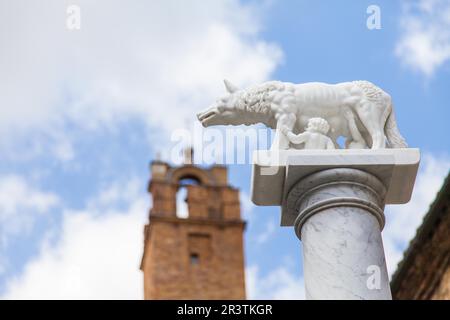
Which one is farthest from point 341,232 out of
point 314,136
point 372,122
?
point 372,122

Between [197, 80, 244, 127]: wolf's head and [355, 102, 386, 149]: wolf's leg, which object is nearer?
[355, 102, 386, 149]: wolf's leg

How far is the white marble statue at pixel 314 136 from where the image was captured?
4.36 meters

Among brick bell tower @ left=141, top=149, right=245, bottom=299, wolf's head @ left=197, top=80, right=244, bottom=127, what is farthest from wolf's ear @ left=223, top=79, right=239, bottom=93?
brick bell tower @ left=141, top=149, right=245, bottom=299

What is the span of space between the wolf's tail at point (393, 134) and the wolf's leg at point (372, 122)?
0.08 m

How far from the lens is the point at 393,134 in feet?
14.9

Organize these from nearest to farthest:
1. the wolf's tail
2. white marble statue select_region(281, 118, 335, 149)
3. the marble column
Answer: the marble column → white marble statue select_region(281, 118, 335, 149) → the wolf's tail

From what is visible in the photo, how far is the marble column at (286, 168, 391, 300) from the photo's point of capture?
12.9 feet

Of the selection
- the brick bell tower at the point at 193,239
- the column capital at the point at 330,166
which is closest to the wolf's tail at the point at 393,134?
the column capital at the point at 330,166

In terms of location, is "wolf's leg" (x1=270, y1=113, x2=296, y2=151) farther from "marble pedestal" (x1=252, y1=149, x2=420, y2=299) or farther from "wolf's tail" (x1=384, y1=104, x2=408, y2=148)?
"wolf's tail" (x1=384, y1=104, x2=408, y2=148)

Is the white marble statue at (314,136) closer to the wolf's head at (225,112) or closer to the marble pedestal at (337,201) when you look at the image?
the marble pedestal at (337,201)

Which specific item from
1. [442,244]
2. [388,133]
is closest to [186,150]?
[442,244]
